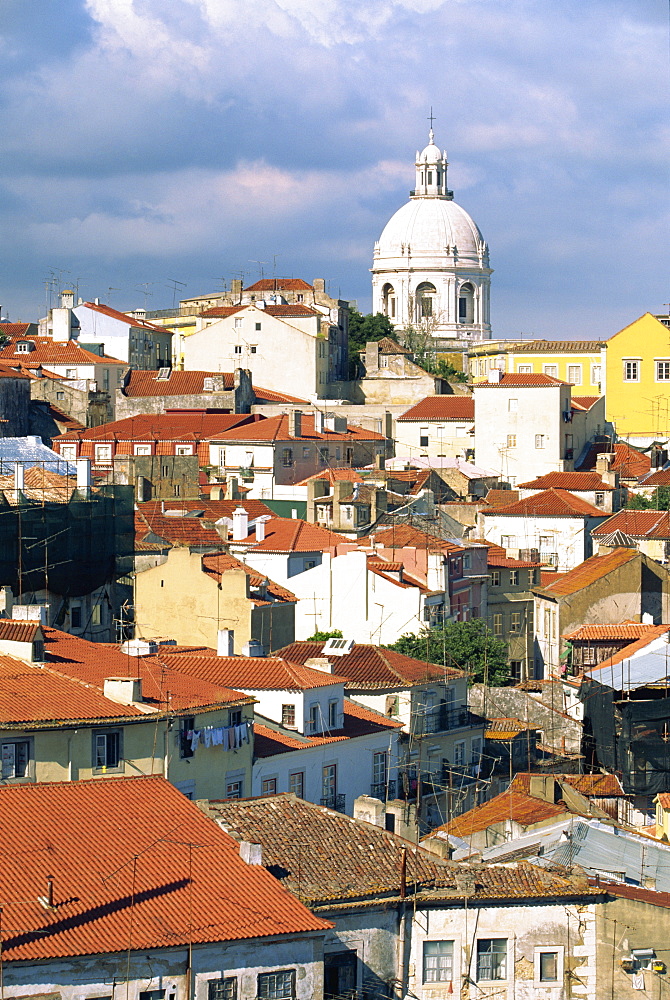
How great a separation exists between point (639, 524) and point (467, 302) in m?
68.4

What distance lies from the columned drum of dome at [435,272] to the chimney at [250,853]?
336ft

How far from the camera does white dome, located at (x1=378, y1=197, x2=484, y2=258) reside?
414 ft

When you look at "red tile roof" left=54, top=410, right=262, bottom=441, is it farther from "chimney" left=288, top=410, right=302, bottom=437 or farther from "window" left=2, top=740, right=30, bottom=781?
"window" left=2, top=740, right=30, bottom=781

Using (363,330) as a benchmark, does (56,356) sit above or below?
below

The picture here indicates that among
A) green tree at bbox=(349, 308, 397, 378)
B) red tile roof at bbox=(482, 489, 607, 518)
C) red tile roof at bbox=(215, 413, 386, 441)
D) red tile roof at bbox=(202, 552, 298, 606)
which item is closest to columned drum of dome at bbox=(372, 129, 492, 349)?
green tree at bbox=(349, 308, 397, 378)

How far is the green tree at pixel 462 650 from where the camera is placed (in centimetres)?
4362

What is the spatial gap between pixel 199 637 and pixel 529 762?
7525 millimetres

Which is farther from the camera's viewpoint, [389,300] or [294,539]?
[389,300]

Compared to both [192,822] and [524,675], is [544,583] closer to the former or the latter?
[524,675]

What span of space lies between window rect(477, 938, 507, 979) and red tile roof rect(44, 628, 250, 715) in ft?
21.2

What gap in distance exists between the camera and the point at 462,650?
44250 millimetres

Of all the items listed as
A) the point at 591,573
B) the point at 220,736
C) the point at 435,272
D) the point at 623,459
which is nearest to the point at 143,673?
the point at 220,736

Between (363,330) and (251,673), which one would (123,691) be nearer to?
(251,673)

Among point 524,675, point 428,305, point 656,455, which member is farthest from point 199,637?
point 428,305
